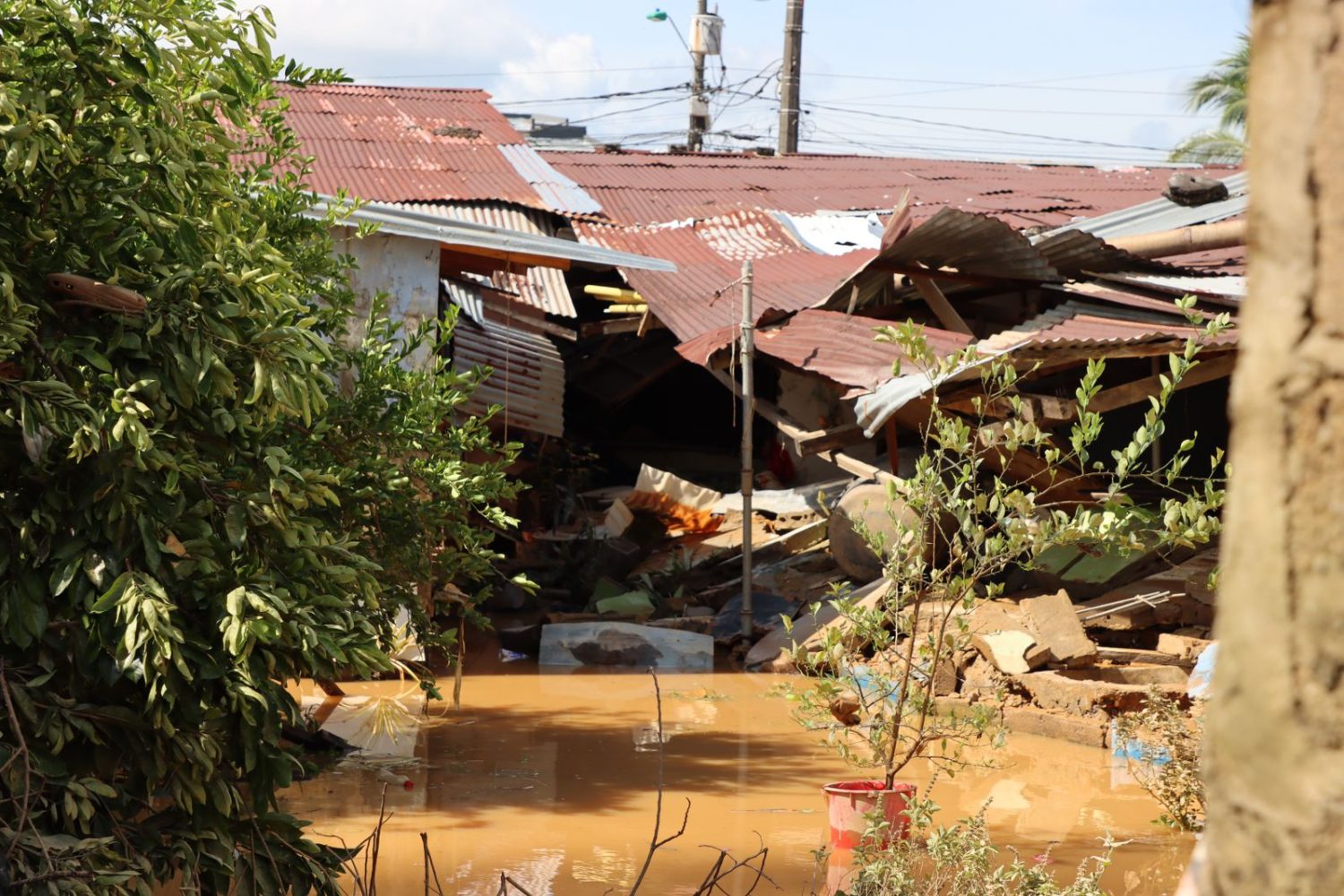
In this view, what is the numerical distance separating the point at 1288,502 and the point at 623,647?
10678 millimetres

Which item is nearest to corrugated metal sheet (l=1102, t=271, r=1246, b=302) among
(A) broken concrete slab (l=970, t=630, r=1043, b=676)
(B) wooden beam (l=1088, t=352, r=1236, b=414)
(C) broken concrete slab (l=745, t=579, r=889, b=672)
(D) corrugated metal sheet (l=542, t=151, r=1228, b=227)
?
(B) wooden beam (l=1088, t=352, r=1236, b=414)

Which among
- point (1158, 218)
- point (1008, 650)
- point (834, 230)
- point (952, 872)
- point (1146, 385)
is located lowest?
point (1008, 650)

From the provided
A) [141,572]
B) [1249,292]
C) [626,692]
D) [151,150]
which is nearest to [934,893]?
[141,572]

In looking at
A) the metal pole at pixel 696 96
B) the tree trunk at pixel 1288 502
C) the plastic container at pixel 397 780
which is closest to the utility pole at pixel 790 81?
the metal pole at pixel 696 96

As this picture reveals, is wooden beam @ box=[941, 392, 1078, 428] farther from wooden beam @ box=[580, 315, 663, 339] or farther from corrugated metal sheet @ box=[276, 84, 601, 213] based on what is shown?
corrugated metal sheet @ box=[276, 84, 601, 213]

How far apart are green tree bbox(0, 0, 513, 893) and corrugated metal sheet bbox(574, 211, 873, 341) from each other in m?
8.35

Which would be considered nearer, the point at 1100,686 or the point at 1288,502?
the point at 1288,502

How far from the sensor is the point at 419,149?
1602cm

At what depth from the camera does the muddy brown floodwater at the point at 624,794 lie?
6.17 m

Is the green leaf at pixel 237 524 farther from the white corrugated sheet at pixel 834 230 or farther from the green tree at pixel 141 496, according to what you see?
the white corrugated sheet at pixel 834 230

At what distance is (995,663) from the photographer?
9.15 meters

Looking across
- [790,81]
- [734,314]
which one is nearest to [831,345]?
[734,314]

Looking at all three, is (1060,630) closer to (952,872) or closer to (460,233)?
(952,872)

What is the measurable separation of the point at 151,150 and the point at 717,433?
14.8 meters
